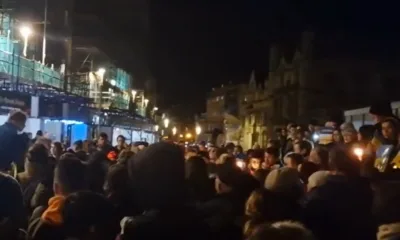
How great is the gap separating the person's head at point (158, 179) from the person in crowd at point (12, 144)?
16.7 ft

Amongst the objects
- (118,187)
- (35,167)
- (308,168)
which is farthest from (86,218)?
(35,167)

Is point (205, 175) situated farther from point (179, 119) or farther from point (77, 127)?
point (179, 119)

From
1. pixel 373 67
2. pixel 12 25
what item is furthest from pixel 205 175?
pixel 373 67

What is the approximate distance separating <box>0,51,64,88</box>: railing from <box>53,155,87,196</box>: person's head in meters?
17.8

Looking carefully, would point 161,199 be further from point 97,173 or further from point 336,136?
point 336,136

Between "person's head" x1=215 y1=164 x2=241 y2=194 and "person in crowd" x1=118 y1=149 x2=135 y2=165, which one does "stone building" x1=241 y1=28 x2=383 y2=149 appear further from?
"person's head" x1=215 y1=164 x2=241 y2=194

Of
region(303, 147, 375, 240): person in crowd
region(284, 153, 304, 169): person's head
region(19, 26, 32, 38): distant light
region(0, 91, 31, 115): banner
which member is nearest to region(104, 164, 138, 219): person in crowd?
region(303, 147, 375, 240): person in crowd

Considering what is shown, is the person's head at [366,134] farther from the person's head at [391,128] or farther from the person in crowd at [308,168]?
the person in crowd at [308,168]

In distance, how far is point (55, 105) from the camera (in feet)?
73.3

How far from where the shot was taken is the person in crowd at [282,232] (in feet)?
A: 8.74

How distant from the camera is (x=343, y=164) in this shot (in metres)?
5.56

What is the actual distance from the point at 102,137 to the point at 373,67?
43485mm

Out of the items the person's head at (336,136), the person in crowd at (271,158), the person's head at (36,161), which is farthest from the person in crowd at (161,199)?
the person's head at (336,136)

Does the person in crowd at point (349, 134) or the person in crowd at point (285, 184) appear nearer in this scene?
the person in crowd at point (285, 184)
